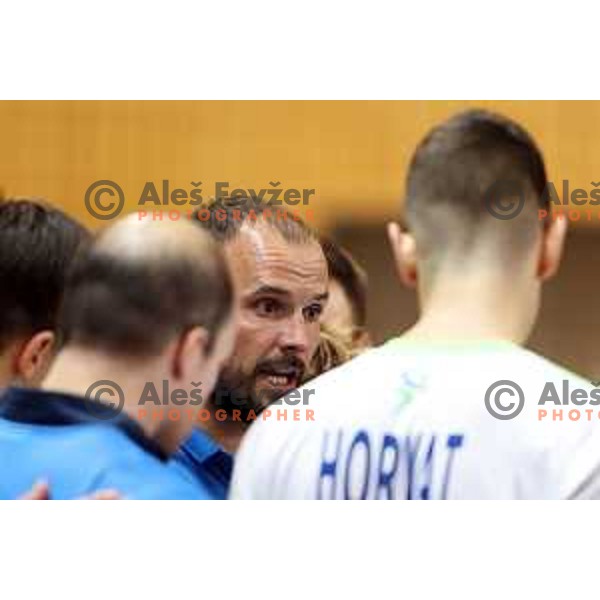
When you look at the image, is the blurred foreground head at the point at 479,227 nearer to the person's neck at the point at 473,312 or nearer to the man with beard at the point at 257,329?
the person's neck at the point at 473,312

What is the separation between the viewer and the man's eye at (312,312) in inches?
66.1

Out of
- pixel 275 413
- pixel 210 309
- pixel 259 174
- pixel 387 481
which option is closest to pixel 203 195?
pixel 259 174

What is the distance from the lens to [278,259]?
5.54 ft

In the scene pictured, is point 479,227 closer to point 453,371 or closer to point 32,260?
point 453,371

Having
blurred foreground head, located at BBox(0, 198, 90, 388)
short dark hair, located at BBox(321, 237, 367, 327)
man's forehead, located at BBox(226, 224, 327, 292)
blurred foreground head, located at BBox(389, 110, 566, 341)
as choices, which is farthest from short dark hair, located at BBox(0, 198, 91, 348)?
blurred foreground head, located at BBox(389, 110, 566, 341)

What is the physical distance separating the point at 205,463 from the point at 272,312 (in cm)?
23

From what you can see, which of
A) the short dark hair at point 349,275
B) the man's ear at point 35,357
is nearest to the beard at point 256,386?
the short dark hair at point 349,275

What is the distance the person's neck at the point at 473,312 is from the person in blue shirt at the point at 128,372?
27cm

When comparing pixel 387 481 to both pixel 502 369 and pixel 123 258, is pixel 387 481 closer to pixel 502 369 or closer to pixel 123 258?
pixel 502 369

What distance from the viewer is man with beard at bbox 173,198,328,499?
5.37 ft

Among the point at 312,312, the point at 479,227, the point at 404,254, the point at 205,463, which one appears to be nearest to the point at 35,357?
the point at 205,463

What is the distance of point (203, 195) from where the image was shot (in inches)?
67.1

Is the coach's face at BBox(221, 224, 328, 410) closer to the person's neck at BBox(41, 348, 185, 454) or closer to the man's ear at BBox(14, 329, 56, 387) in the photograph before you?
the person's neck at BBox(41, 348, 185, 454)

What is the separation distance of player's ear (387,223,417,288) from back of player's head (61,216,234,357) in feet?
0.75
